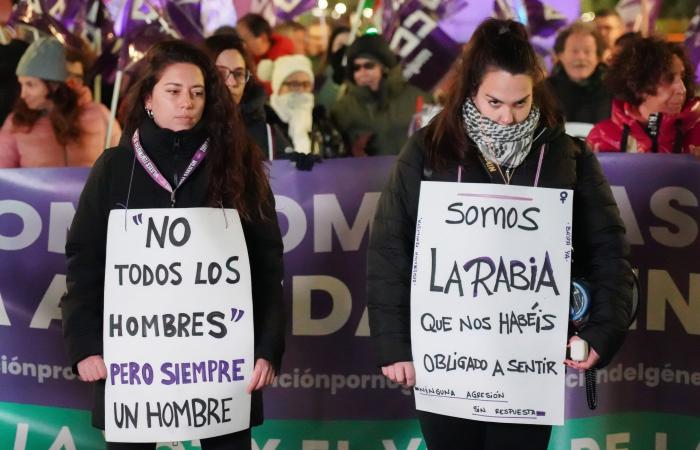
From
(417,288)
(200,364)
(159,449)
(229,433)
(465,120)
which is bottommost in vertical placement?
(159,449)

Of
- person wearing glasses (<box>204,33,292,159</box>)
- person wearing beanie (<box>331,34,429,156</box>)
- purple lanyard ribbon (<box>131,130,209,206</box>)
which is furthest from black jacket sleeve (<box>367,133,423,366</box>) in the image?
person wearing beanie (<box>331,34,429,156</box>)

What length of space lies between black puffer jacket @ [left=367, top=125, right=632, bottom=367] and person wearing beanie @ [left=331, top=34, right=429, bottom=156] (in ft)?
8.11

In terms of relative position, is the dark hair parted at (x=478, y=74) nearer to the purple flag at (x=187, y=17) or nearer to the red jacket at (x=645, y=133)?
the red jacket at (x=645, y=133)

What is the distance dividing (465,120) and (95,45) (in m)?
3.35

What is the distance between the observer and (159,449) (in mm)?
4566

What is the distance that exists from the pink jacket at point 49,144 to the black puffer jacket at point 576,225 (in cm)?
235

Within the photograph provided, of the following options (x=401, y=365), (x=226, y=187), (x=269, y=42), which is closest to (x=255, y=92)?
(x=269, y=42)

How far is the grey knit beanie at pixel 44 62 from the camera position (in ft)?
17.6

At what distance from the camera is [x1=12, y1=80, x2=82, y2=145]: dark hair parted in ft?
17.2

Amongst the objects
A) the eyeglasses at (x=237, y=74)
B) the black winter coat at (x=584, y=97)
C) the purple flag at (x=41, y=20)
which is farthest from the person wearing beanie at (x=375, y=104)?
the purple flag at (x=41, y=20)

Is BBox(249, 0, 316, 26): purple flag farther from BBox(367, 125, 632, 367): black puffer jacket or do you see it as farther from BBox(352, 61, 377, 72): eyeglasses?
BBox(367, 125, 632, 367): black puffer jacket

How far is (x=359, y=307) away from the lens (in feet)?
14.8

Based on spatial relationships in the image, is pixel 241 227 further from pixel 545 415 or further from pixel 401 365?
pixel 545 415

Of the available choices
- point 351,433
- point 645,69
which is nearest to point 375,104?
point 645,69
